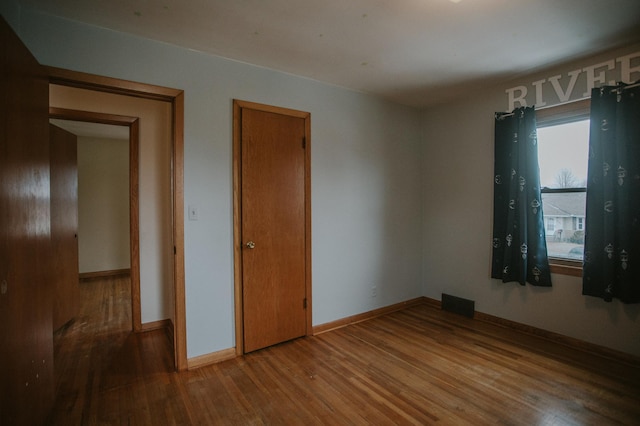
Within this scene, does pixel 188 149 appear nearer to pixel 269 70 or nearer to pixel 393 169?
pixel 269 70

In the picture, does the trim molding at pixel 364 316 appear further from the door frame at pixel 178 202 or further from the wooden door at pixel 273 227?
the door frame at pixel 178 202

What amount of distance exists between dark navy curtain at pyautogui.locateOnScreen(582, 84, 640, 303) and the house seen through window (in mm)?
215

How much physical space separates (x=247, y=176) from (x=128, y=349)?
6.42 ft

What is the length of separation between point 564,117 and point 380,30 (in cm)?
200

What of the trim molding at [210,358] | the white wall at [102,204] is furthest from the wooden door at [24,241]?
the white wall at [102,204]

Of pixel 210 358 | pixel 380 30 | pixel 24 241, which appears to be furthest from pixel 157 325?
pixel 380 30

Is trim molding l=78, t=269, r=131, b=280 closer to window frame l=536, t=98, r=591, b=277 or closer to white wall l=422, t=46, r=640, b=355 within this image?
white wall l=422, t=46, r=640, b=355

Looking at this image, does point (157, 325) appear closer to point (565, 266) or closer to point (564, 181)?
point (565, 266)

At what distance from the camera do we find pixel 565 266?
2869 millimetres

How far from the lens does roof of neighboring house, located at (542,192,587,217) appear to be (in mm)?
2814

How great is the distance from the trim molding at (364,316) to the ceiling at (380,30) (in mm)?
2564

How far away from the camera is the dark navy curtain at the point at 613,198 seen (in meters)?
2.41

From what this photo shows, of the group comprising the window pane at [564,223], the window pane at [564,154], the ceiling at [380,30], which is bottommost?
the window pane at [564,223]

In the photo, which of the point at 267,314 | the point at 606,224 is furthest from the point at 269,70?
the point at 606,224
